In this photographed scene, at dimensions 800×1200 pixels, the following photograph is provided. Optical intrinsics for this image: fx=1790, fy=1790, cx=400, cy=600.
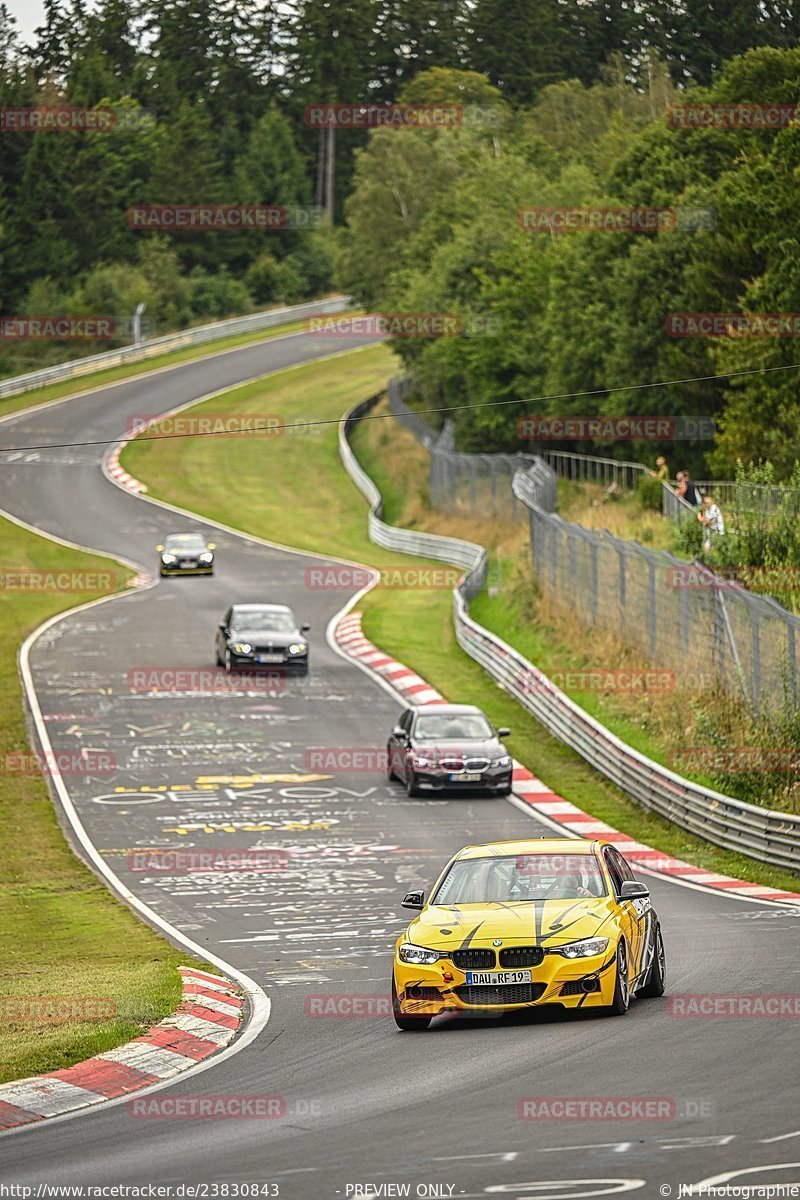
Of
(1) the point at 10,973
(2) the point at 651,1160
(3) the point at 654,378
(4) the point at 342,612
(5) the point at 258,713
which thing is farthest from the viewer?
(3) the point at 654,378

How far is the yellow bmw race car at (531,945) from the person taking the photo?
12812 millimetres

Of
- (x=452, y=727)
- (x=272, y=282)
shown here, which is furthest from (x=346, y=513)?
(x=272, y=282)

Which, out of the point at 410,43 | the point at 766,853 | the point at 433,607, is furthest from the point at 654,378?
the point at 410,43

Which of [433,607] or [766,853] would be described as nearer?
[766,853]

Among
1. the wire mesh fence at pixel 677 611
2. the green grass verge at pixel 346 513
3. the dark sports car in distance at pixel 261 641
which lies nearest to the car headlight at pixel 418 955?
the green grass verge at pixel 346 513

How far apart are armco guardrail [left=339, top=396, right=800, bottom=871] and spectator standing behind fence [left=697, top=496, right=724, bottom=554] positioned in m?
3.61

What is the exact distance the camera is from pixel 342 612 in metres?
46.9

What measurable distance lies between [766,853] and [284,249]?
363ft

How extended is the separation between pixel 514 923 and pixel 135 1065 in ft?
9.53

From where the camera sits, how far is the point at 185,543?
175 ft

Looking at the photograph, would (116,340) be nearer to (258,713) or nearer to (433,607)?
(433,607)

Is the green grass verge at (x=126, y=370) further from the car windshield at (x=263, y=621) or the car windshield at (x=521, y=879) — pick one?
the car windshield at (x=521, y=879)

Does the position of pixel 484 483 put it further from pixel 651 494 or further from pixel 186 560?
pixel 651 494

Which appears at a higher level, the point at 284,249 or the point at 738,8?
the point at 738,8
